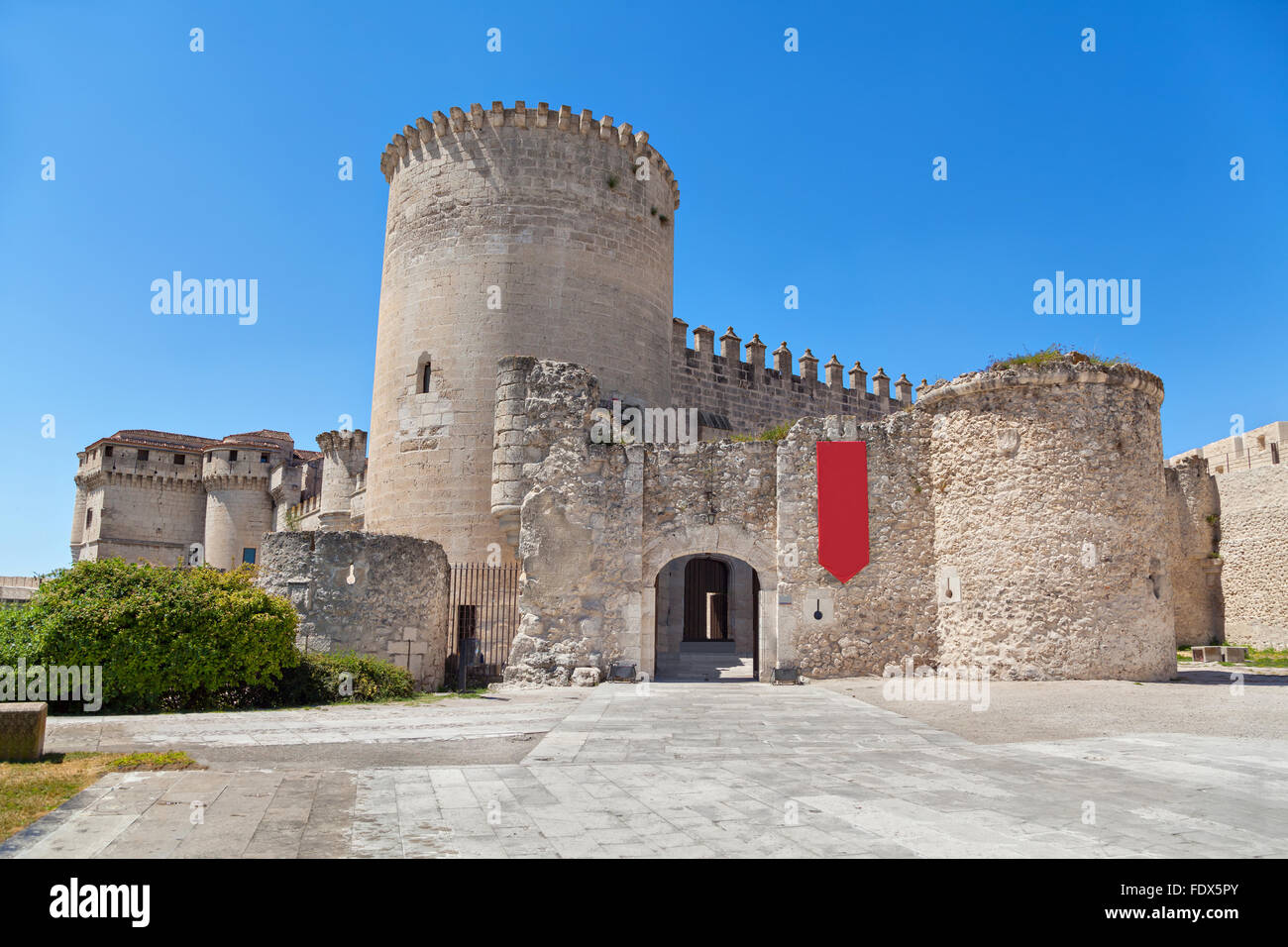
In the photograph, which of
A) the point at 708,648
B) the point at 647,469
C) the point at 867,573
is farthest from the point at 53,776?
the point at 708,648

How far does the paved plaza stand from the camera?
158 inches

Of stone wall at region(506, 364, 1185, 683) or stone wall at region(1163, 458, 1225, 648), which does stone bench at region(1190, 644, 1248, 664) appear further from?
stone wall at region(506, 364, 1185, 683)

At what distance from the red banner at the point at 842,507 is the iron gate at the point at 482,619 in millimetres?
5122

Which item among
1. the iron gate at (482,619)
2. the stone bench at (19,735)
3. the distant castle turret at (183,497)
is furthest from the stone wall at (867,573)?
the distant castle turret at (183,497)

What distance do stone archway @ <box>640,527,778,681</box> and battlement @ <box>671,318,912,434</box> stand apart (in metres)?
3.94

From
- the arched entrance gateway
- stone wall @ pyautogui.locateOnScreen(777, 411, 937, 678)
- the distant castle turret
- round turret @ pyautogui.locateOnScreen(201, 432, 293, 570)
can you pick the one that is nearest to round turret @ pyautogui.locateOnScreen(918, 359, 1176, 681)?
stone wall @ pyautogui.locateOnScreen(777, 411, 937, 678)

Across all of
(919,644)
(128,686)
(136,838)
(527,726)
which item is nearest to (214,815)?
(136,838)

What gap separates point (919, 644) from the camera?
45.6ft

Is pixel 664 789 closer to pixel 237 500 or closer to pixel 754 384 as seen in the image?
pixel 754 384

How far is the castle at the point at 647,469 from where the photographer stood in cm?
1296

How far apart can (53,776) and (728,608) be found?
19.9 metres

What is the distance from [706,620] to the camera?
26328mm
